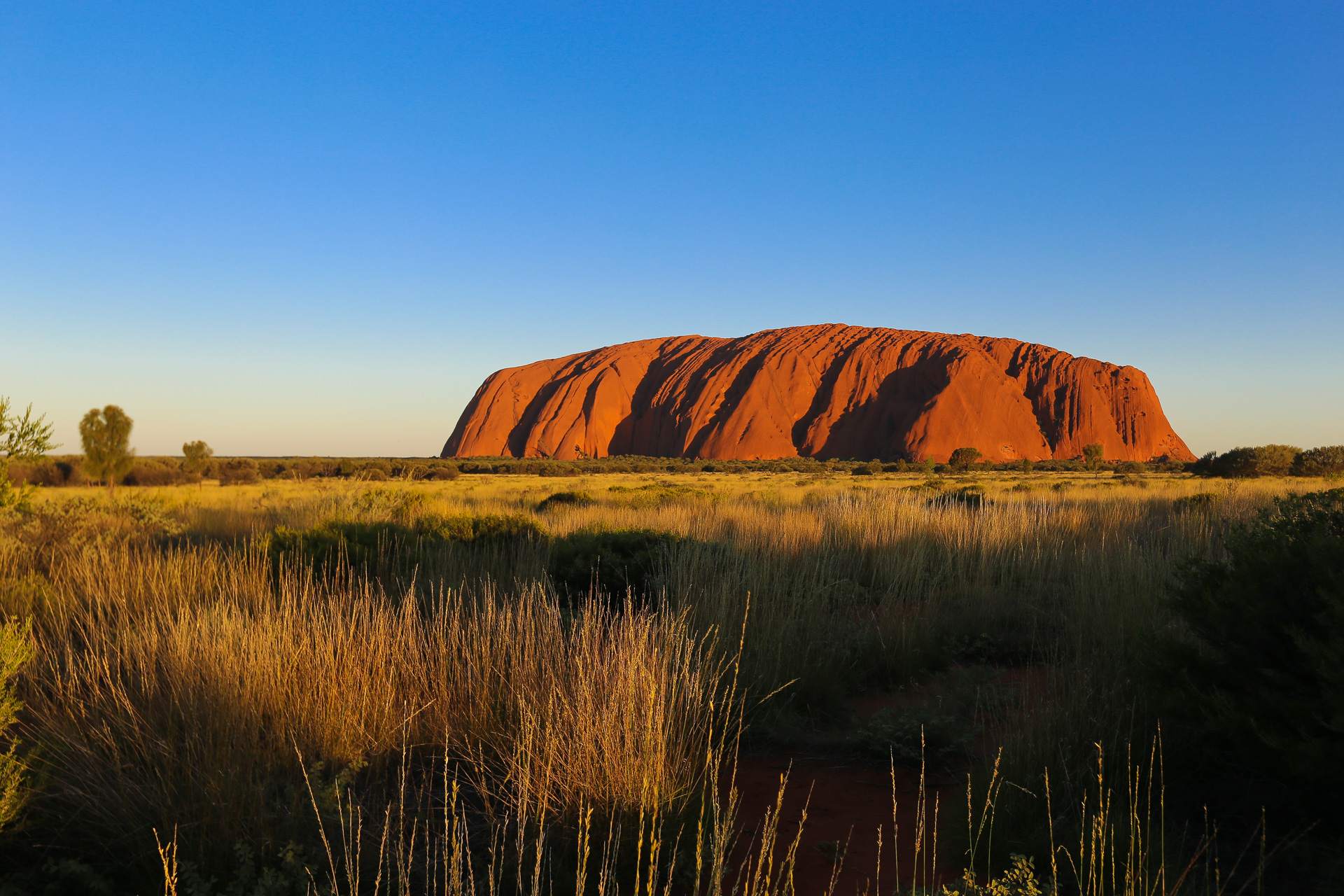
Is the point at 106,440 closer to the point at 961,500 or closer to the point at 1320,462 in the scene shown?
the point at 961,500

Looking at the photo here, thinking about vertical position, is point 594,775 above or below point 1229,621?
below

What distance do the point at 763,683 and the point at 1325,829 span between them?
2559 mm

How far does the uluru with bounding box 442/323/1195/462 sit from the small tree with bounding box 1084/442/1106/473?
3.95m

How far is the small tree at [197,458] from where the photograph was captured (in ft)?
126

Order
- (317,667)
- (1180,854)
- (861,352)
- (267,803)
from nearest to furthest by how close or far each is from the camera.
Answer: (1180,854), (267,803), (317,667), (861,352)

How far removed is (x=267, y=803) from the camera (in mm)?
2854

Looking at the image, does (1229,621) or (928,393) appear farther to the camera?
(928,393)

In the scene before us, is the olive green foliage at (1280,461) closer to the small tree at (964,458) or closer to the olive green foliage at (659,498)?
the olive green foliage at (659,498)

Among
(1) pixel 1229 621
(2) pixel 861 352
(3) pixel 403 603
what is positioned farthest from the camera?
(2) pixel 861 352

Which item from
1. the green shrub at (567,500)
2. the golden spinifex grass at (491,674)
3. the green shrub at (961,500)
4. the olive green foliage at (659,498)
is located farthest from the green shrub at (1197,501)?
the green shrub at (567,500)

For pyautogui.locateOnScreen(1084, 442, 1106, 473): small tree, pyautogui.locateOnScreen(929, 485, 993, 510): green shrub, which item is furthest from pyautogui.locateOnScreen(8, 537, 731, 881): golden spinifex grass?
pyautogui.locateOnScreen(1084, 442, 1106, 473): small tree

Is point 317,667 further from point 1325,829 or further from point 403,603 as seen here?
point 1325,829

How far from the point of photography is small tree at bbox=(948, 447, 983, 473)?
62312 millimetres

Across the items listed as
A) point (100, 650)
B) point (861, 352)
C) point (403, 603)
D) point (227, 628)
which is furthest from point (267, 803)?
point (861, 352)
